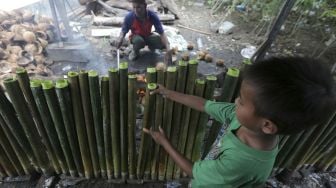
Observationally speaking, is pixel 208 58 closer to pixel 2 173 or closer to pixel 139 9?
pixel 139 9

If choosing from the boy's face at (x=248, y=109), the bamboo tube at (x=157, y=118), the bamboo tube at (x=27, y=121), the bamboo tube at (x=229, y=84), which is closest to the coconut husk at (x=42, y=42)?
the bamboo tube at (x=27, y=121)

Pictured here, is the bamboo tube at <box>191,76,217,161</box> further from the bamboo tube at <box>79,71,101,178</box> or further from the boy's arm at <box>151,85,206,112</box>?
the bamboo tube at <box>79,71,101,178</box>

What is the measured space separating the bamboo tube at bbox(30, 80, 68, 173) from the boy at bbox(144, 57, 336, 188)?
1.09 meters

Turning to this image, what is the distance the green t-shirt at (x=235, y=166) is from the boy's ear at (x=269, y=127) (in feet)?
0.49

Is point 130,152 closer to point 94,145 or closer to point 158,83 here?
point 94,145

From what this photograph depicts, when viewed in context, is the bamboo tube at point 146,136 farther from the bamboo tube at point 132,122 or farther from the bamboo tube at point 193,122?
the bamboo tube at point 193,122

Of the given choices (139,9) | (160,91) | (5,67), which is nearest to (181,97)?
(160,91)

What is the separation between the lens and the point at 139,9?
182 inches

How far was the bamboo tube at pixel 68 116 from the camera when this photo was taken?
6.00 feet

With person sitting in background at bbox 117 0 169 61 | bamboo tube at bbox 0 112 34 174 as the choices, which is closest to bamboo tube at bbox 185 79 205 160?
bamboo tube at bbox 0 112 34 174

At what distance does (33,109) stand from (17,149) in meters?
0.56

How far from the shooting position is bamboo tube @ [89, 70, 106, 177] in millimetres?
1827

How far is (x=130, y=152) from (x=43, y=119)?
763mm

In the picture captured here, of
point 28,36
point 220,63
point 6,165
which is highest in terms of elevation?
point 28,36
